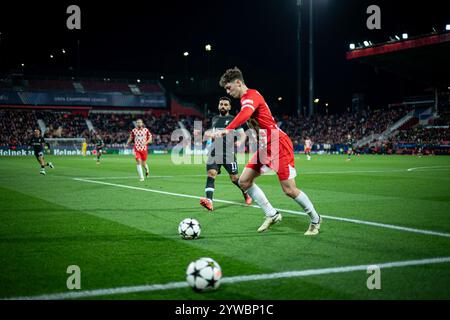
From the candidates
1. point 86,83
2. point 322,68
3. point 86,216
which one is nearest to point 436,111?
point 322,68

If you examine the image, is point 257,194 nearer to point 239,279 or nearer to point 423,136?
point 239,279

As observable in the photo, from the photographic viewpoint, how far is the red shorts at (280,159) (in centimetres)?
700

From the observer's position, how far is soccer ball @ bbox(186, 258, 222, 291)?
4383 mm

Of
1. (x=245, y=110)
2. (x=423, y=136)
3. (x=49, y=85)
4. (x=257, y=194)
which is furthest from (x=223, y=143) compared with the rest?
(x=49, y=85)

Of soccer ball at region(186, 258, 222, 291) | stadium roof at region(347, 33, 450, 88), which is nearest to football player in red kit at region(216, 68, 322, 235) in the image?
soccer ball at region(186, 258, 222, 291)

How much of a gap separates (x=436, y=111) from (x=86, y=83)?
161ft

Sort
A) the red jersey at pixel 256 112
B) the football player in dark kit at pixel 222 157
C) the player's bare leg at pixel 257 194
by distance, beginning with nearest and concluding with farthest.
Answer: the red jersey at pixel 256 112 → the player's bare leg at pixel 257 194 → the football player in dark kit at pixel 222 157

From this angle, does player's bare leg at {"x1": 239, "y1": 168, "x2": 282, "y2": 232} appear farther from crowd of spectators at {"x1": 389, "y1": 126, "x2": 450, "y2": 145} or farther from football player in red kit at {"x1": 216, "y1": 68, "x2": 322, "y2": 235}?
crowd of spectators at {"x1": 389, "y1": 126, "x2": 450, "y2": 145}

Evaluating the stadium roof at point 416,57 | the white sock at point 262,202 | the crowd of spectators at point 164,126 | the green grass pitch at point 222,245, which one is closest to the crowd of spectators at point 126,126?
the crowd of spectators at point 164,126

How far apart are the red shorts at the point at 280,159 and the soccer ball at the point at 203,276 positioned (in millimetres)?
2822

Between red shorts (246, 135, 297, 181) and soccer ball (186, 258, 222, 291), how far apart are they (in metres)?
2.82

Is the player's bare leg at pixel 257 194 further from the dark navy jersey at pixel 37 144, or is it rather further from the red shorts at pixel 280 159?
the dark navy jersey at pixel 37 144

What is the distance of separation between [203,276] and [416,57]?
46.9 m

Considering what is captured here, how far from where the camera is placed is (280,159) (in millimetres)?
7035
